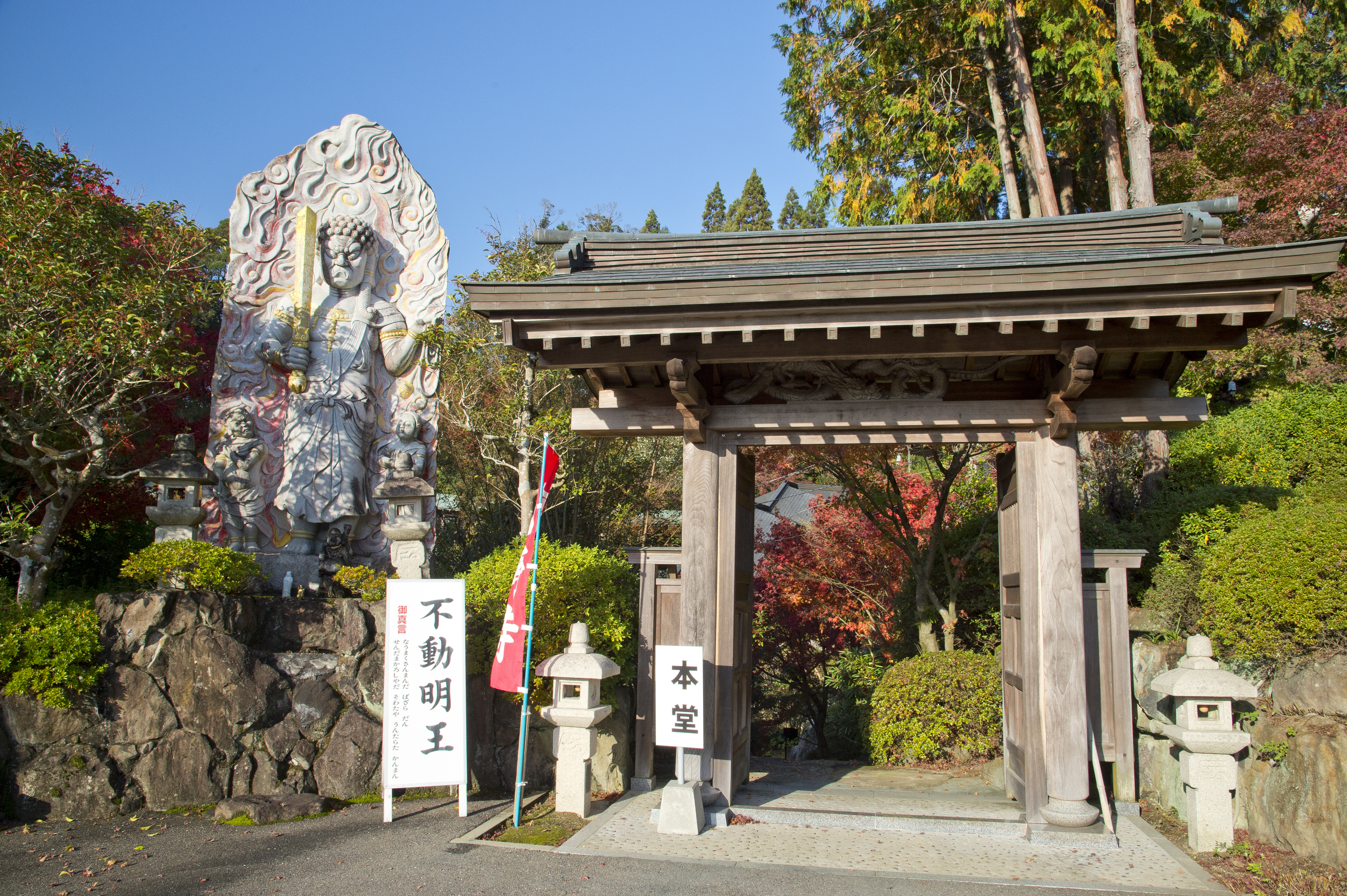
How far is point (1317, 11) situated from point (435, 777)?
20322 millimetres

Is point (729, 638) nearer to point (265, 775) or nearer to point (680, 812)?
point (680, 812)

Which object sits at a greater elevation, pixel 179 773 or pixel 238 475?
pixel 238 475

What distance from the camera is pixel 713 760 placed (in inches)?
237

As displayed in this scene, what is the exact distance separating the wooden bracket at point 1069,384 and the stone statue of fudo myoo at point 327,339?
662 cm

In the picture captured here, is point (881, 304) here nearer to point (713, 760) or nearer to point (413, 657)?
point (713, 760)

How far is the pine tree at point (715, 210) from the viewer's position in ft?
120

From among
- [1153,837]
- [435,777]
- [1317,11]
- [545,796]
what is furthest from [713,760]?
[1317,11]

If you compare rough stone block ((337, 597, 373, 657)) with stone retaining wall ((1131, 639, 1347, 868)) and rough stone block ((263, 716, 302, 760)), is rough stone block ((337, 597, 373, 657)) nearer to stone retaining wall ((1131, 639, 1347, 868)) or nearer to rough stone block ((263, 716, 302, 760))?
rough stone block ((263, 716, 302, 760))

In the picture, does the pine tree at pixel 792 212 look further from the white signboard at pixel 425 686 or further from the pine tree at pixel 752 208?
the white signboard at pixel 425 686

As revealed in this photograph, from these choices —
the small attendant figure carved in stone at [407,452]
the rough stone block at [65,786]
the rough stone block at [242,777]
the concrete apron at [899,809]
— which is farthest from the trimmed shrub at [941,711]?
the rough stone block at [65,786]

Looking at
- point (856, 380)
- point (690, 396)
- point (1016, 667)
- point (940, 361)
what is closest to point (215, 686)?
point (690, 396)

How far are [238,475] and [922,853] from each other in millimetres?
8163

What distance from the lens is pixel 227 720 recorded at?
6.32 metres

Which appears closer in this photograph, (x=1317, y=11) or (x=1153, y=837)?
(x=1153, y=837)
